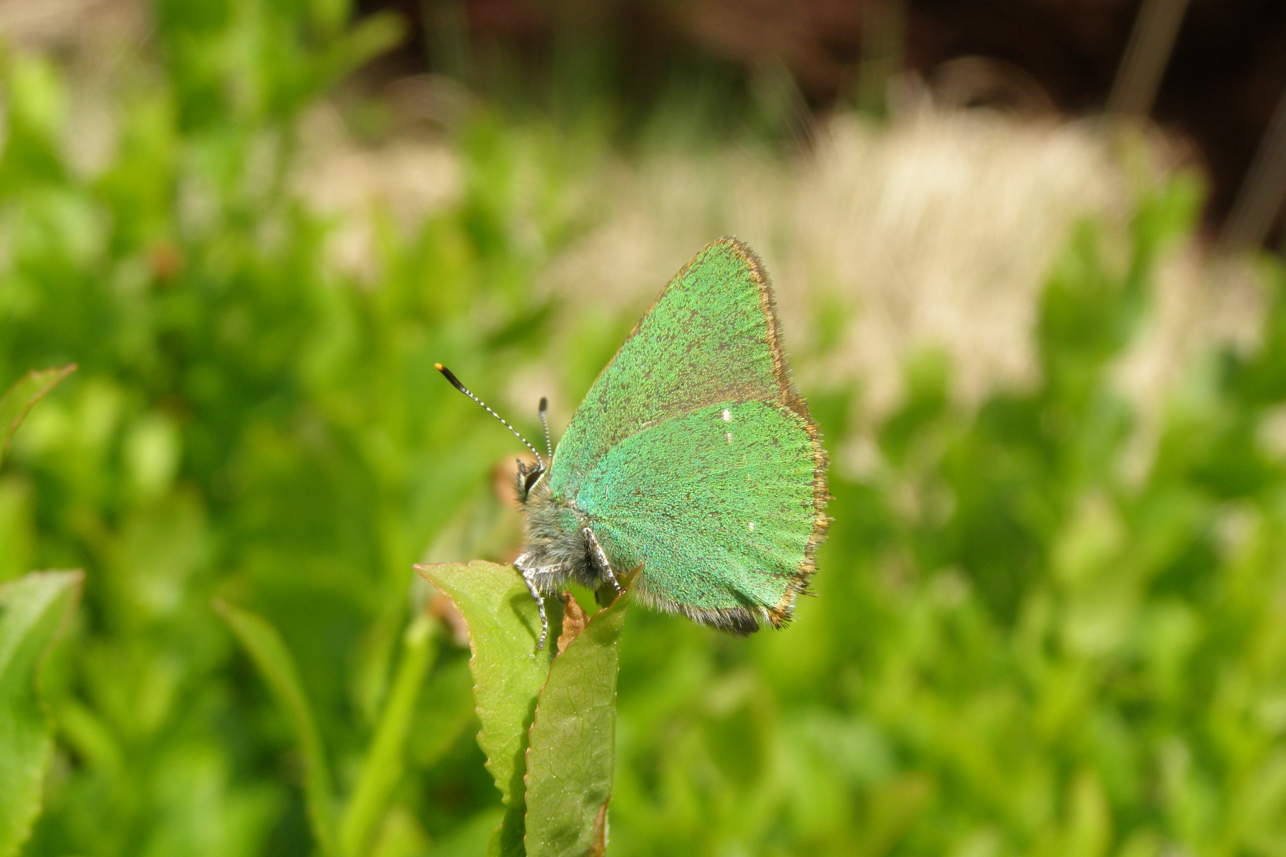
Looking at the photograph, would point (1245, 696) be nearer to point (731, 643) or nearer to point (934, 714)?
point (934, 714)

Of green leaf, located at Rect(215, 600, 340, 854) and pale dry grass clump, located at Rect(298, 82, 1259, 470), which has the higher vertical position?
green leaf, located at Rect(215, 600, 340, 854)

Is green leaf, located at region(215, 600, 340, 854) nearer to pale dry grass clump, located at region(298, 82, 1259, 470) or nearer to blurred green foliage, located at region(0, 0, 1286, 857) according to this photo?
blurred green foliage, located at region(0, 0, 1286, 857)

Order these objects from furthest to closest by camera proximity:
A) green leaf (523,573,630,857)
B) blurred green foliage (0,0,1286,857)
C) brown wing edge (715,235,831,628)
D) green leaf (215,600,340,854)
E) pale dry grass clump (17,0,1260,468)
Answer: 1. pale dry grass clump (17,0,1260,468)
2. blurred green foliage (0,0,1286,857)
3. brown wing edge (715,235,831,628)
4. green leaf (215,600,340,854)
5. green leaf (523,573,630,857)

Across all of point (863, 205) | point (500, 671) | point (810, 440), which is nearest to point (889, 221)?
point (863, 205)

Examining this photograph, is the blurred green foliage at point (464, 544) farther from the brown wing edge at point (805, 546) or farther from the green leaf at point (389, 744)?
the brown wing edge at point (805, 546)

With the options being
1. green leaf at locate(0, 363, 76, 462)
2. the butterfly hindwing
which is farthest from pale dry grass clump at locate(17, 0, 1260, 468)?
green leaf at locate(0, 363, 76, 462)

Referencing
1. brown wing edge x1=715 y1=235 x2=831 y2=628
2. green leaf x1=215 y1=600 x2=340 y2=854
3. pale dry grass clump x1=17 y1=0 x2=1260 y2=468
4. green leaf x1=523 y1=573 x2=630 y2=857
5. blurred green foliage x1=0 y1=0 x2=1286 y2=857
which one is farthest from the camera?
pale dry grass clump x1=17 y1=0 x2=1260 y2=468

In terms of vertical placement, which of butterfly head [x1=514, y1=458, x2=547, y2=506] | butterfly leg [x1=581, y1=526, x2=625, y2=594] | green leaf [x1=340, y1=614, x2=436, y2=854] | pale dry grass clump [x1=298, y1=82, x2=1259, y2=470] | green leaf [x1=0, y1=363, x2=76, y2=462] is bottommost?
pale dry grass clump [x1=298, y1=82, x2=1259, y2=470]

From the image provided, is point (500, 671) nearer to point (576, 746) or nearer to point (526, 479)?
point (576, 746)

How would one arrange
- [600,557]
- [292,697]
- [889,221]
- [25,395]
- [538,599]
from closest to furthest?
[25,395] → [538,599] → [292,697] → [600,557] → [889,221]
